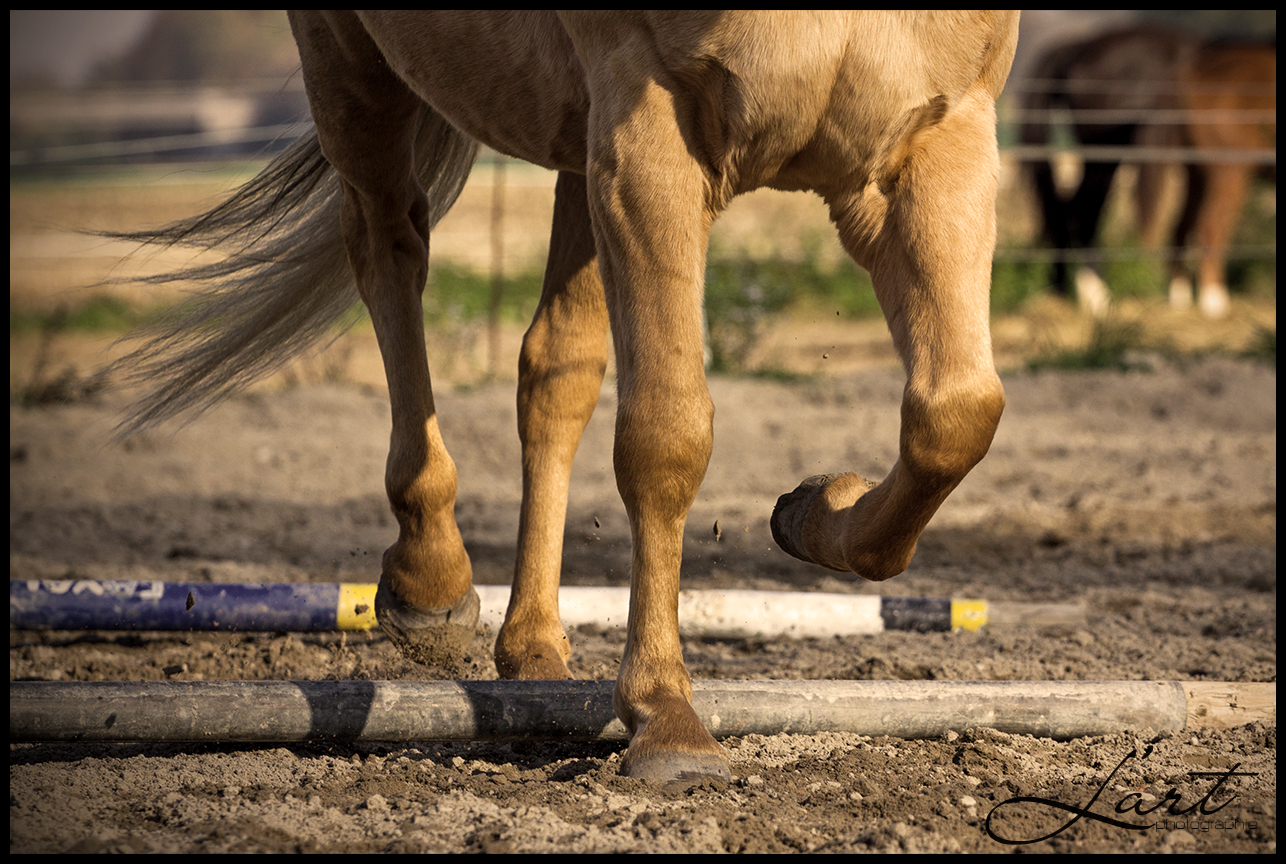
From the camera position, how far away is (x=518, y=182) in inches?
795

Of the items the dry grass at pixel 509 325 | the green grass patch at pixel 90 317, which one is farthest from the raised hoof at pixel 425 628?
the green grass patch at pixel 90 317

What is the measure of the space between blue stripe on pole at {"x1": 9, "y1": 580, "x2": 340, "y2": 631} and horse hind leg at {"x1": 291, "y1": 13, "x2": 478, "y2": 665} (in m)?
0.26

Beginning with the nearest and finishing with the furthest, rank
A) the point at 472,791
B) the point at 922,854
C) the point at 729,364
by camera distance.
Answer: the point at 922,854, the point at 472,791, the point at 729,364

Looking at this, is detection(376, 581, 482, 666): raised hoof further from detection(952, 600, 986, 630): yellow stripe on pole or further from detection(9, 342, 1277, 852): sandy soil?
detection(952, 600, 986, 630): yellow stripe on pole

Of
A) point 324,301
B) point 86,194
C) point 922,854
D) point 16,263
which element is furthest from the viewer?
point 86,194

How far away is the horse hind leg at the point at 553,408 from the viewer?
8.96 ft

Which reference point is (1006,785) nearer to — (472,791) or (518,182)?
(472,791)

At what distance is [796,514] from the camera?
7.70 ft

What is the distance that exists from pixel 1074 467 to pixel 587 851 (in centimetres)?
468

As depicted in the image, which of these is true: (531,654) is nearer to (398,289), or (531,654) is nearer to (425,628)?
(425,628)

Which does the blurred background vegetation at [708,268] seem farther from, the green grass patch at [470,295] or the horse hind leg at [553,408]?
the horse hind leg at [553,408]

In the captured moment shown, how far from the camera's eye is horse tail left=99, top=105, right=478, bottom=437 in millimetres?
3498

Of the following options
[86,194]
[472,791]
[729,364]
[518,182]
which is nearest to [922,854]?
[472,791]

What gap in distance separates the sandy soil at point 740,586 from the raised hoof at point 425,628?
7 centimetres
